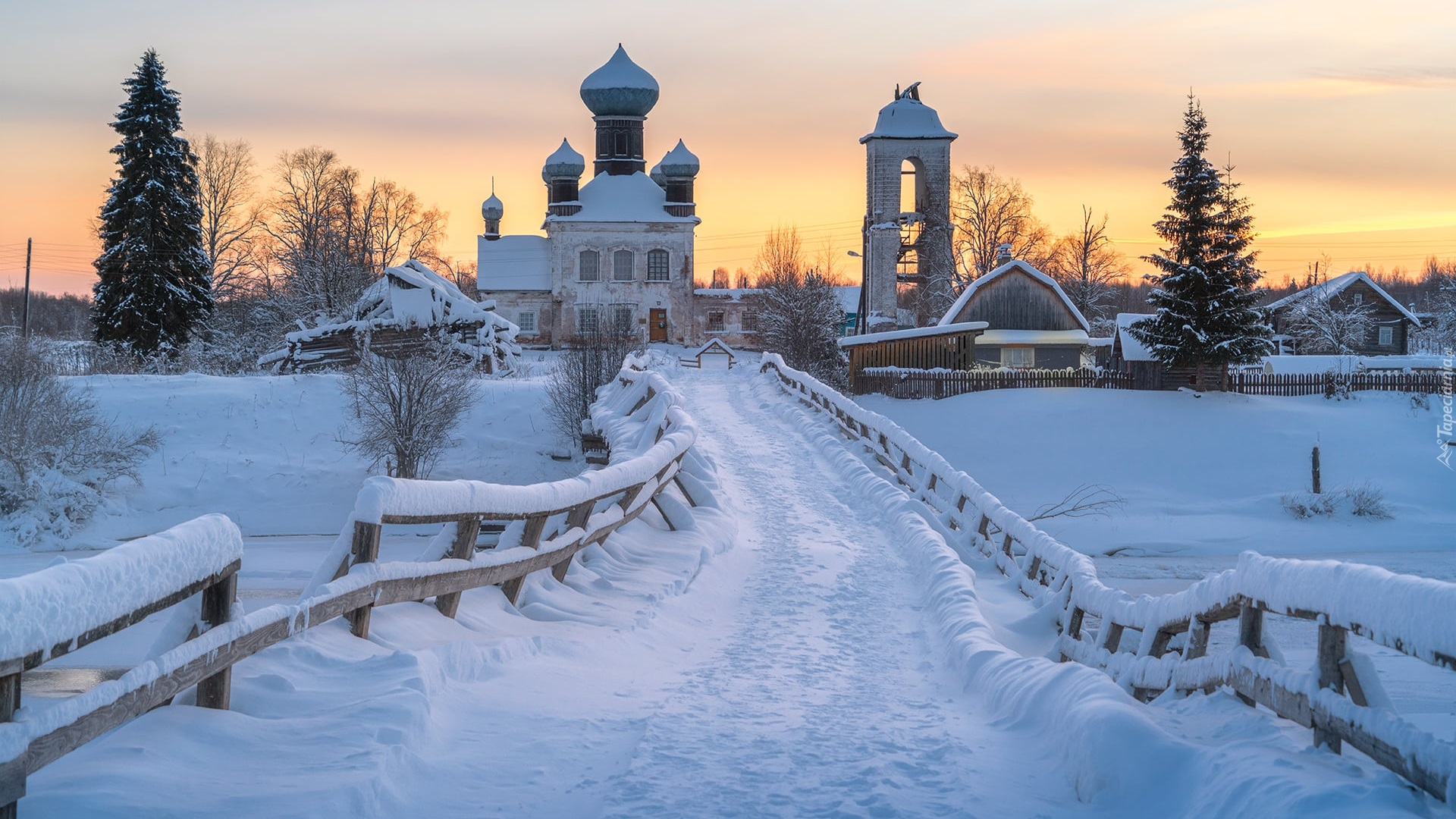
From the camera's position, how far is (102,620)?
3785 mm

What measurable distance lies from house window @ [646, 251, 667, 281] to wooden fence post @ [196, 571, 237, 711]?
6116 centimetres

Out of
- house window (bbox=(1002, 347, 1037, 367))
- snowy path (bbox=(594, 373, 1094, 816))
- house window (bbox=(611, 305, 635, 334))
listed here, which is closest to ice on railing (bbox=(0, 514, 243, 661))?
snowy path (bbox=(594, 373, 1094, 816))

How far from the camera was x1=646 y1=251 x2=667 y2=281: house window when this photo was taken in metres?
65.4

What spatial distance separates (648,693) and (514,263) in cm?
6198

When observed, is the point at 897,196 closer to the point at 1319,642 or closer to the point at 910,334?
the point at 910,334

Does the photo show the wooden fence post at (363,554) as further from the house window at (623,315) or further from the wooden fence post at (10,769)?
the house window at (623,315)

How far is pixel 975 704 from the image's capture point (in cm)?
664

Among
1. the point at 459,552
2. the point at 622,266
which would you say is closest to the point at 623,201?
the point at 622,266

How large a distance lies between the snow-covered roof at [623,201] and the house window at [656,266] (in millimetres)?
1874

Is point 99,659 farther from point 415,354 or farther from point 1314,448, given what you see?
point 1314,448

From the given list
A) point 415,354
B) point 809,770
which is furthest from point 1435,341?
point 809,770

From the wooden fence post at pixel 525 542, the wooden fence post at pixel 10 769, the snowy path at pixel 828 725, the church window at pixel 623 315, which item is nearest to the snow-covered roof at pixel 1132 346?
the church window at pixel 623 315

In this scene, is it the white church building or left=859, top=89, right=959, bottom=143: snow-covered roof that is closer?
left=859, top=89, right=959, bottom=143: snow-covered roof

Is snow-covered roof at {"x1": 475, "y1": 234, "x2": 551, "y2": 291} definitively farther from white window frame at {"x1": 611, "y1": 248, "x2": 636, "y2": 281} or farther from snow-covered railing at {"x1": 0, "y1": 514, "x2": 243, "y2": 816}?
snow-covered railing at {"x1": 0, "y1": 514, "x2": 243, "y2": 816}
